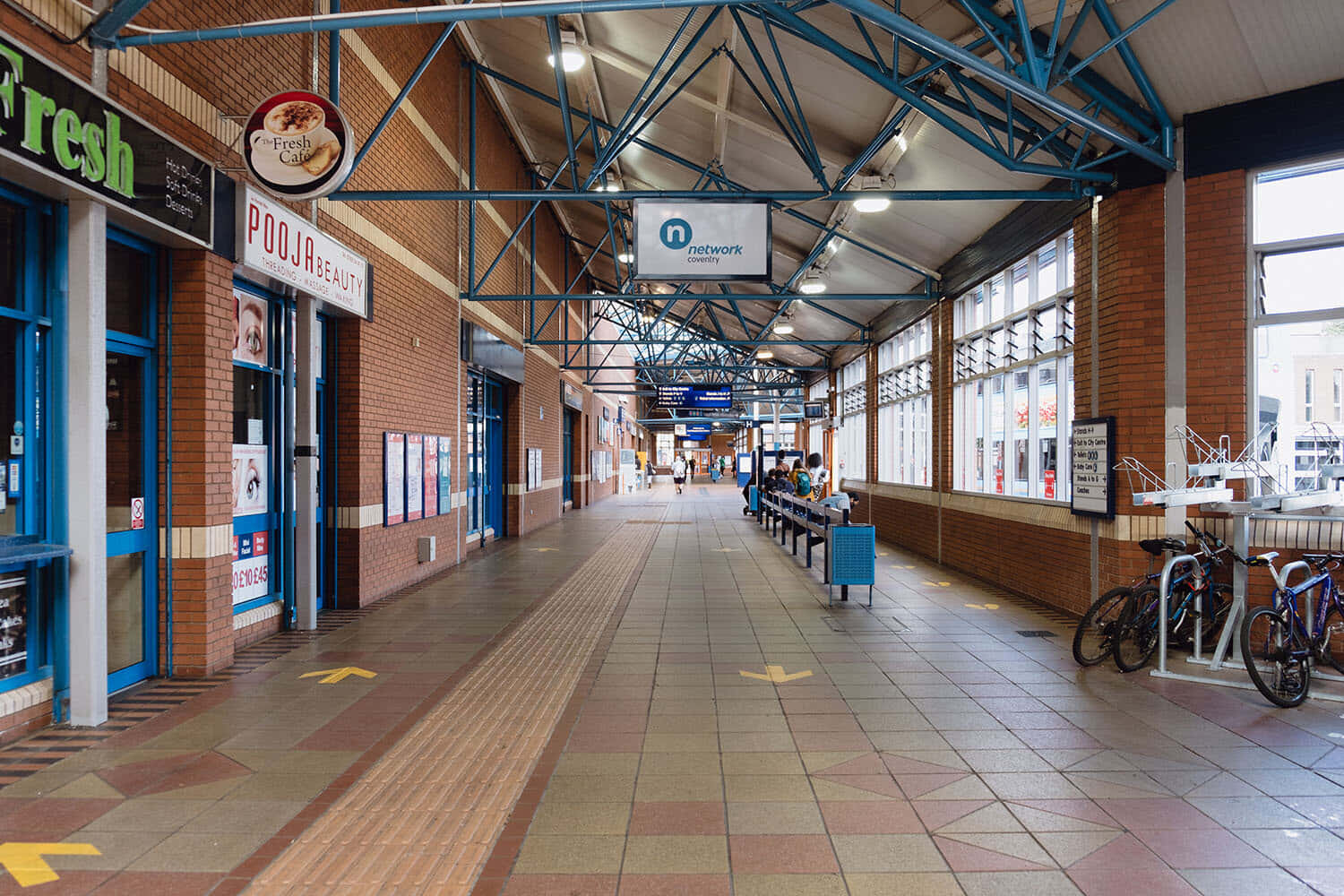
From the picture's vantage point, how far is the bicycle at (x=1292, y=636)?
5.02 m

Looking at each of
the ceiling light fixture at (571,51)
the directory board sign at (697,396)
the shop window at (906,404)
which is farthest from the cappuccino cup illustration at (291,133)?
the directory board sign at (697,396)

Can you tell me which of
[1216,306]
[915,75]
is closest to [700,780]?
[1216,306]

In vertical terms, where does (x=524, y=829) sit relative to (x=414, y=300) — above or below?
below

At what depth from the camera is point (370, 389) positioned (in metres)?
8.30

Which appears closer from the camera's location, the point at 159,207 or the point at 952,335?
the point at 159,207

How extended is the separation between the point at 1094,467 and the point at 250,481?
24.2 feet

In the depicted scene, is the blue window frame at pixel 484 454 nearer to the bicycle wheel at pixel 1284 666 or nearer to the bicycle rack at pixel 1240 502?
the bicycle rack at pixel 1240 502

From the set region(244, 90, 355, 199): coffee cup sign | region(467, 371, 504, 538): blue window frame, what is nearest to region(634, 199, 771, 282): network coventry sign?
region(244, 90, 355, 199): coffee cup sign

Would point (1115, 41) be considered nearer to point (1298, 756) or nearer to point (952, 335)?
point (1298, 756)

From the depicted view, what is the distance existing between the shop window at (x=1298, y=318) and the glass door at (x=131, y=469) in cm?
831

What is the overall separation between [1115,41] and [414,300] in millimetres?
7510

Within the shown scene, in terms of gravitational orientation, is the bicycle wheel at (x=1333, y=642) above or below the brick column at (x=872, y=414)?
below

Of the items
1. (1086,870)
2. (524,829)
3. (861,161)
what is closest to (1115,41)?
(861,161)

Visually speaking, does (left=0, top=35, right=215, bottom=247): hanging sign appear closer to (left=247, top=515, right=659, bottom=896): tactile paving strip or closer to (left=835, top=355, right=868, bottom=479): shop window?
(left=247, top=515, right=659, bottom=896): tactile paving strip
